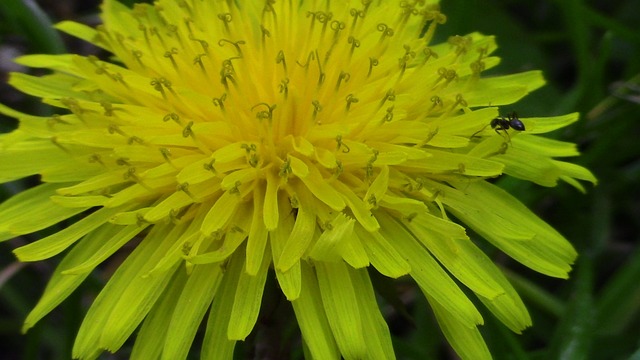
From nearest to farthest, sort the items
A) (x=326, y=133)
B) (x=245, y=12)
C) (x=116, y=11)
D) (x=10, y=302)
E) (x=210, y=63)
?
(x=326, y=133), (x=210, y=63), (x=245, y=12), (x=116, y=11), (x=10, y=302)

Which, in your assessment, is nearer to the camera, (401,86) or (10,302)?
(401,86)

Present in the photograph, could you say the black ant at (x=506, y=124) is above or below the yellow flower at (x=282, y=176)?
above

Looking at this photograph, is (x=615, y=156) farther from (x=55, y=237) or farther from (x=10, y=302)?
(x=10, y=302)

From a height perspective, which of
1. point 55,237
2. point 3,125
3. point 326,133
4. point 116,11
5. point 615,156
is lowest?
point 3,125

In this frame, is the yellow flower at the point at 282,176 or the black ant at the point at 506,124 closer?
the yellow flower at the point at 282,176

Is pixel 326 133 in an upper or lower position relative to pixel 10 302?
upper

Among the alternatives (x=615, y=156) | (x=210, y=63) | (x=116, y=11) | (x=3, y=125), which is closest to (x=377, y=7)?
(x=210, y=63)

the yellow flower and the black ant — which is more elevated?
the black ant

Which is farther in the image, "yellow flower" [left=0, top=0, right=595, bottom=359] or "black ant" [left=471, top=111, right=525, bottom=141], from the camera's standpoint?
"black ant" [left=471, top=111, right=525, bottom=141]
